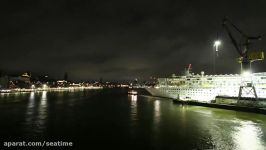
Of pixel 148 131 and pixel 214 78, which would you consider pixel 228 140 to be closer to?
pixel 148 131

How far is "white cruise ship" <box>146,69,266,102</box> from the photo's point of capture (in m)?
65.9

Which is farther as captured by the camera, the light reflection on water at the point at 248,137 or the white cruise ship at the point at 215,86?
the white cruise ship at the point at 215,86

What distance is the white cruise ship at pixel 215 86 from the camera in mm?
65938

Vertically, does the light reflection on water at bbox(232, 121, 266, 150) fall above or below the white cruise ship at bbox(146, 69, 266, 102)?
below

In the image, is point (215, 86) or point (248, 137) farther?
point (215, 86)

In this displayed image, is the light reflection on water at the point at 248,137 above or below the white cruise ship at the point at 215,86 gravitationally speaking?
below

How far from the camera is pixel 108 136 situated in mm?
29781

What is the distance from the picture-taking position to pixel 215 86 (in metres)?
80.4

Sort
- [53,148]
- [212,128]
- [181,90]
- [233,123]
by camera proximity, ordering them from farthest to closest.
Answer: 1. [181,90]
2. [233,123]
3. [212,128]
4. [53,148]

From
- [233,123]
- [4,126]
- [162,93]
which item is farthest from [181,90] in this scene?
[4,126]

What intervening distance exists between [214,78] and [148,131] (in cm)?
5515

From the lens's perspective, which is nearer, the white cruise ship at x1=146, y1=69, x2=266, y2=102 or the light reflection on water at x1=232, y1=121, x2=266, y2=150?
the light reflection on water at x1=232, y1=121, x2=266, y2=150

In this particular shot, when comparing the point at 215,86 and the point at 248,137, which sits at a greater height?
the point at 215,86

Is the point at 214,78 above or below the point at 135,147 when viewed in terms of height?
above
